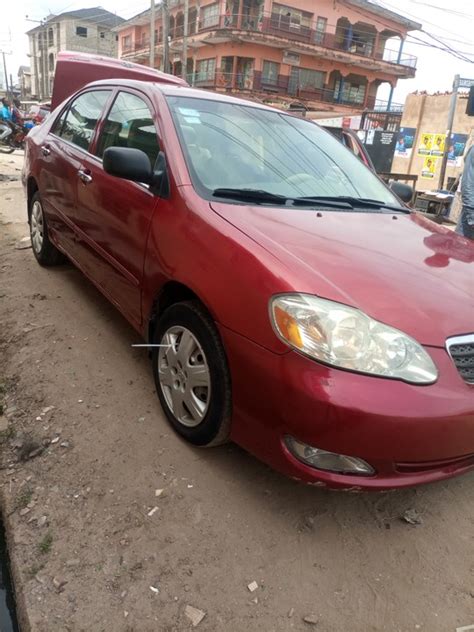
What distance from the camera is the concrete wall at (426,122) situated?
15.0m

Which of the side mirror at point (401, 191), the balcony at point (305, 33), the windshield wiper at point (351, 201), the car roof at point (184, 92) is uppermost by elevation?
the balcony at point (305, 33)

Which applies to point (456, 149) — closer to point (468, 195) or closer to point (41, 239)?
point (468, 195)

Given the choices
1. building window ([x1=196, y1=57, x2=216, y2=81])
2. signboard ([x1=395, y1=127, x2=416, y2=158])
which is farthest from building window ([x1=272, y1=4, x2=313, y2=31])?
signboard ([x1=395, y1=127, x2=416, y2=158])

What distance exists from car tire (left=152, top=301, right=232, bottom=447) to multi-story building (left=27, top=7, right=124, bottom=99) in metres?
62.7

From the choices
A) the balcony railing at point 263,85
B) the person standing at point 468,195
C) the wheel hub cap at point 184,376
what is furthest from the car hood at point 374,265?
the balcony railing at point 263,85

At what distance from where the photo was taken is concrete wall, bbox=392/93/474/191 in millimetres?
15023

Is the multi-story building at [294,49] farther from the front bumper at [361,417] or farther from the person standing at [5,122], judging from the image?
the front bumper at [361,417]

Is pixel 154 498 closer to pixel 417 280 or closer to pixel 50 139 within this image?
pixel 417 280

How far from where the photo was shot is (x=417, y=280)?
6.61 ft

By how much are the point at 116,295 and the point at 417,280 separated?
5.88ft

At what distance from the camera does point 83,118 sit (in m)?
3.81

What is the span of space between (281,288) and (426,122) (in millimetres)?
16704

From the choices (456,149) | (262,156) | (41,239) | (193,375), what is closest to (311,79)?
(456,149)

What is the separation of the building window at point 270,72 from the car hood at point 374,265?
38.1 meters
